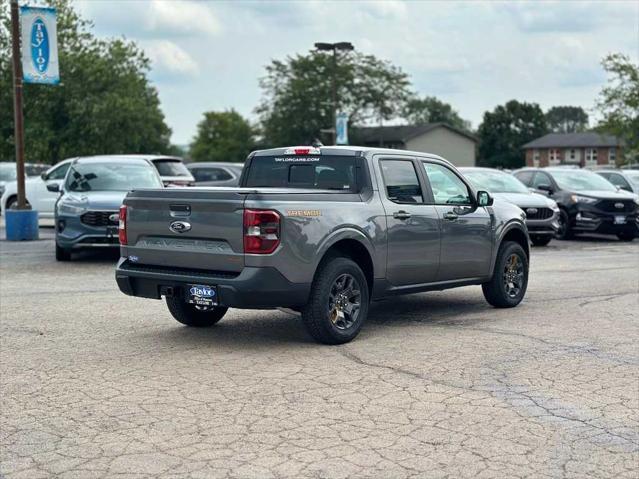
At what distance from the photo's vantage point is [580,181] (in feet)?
72.4

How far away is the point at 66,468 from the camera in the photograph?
484 cm

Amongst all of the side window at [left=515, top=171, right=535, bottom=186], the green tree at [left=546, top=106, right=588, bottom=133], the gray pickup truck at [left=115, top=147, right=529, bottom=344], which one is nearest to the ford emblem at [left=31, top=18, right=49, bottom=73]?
the side window at [left=515, top=171, right=535, bottom=186]

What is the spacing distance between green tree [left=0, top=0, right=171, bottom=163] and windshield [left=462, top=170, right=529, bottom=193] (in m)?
27.8

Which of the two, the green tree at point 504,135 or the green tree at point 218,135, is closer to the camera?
the green tree at point 218,135

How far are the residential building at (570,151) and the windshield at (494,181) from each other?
326 ft

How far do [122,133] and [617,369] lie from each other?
42085 millimetres

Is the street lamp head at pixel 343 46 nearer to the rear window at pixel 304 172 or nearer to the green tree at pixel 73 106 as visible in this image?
the green tree at pixel 73 106

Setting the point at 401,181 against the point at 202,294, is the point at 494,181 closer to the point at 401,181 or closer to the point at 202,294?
the point at 401,181

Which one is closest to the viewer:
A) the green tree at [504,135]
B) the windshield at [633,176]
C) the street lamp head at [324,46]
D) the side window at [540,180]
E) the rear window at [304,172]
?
the rear window at [304,172]

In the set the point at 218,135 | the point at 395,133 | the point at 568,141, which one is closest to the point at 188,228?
the point at 395,133

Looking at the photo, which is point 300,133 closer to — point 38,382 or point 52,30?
point 52,30

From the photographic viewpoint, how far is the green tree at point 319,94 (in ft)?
264

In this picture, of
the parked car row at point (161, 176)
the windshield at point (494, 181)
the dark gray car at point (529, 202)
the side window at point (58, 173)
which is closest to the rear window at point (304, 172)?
the parked car row at point (161, 176)

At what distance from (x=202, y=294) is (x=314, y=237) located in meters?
1.03
